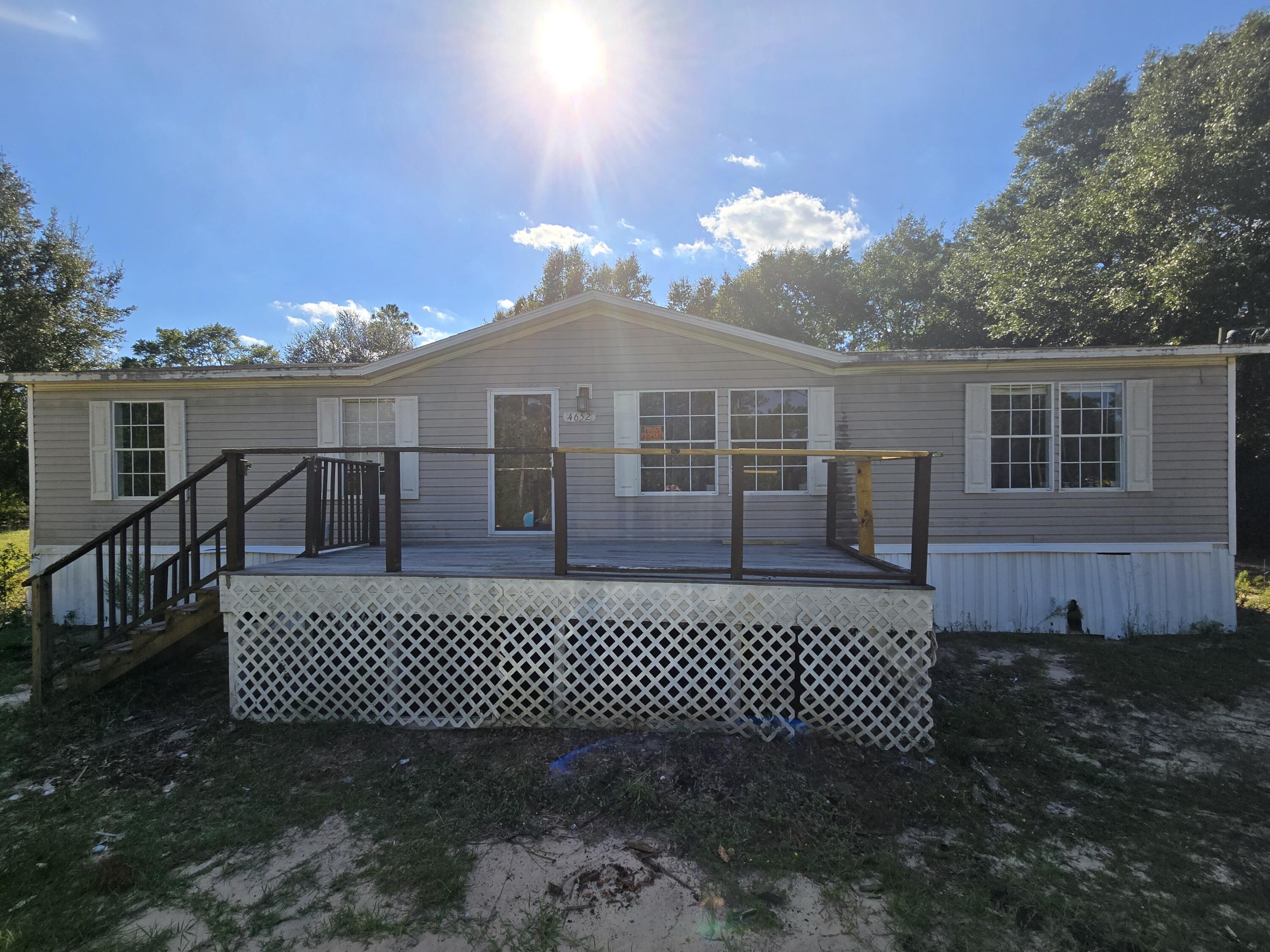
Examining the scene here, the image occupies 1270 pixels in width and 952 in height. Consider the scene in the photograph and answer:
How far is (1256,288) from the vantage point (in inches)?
386

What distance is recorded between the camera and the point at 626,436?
650 centimetres

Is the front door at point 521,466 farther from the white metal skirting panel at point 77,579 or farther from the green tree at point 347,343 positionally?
the green tree at point 347,343

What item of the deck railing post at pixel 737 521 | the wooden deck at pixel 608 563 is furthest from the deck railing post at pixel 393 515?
the deck railing post at pixel 737 521

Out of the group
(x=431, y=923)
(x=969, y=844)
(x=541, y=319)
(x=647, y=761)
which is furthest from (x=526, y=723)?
(x=541, y=319)

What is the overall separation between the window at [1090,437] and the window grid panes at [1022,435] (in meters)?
0.16

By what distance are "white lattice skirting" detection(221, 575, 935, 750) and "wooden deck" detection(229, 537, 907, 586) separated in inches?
3.7

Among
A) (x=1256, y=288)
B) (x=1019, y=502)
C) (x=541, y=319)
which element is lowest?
(x=1019, y=502)

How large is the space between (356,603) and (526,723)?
56.9 inches

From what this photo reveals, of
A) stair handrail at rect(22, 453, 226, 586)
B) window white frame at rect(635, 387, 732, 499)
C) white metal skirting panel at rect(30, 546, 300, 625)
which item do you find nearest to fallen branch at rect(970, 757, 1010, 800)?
window white frame at rect(635, 387, 732, 499)

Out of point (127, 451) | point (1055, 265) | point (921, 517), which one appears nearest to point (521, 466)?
point (921, 517)

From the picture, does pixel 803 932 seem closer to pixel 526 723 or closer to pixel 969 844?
pixel 969 844

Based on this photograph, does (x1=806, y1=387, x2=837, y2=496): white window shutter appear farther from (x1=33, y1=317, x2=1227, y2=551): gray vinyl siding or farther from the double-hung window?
the double-hung window

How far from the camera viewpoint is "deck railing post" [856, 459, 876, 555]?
4.53 metres

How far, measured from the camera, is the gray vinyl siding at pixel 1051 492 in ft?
20.5
